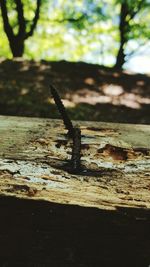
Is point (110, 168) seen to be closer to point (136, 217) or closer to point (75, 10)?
point (136, 217)

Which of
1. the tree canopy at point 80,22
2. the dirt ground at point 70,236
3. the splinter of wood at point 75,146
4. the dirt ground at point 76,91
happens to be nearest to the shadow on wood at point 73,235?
the dirt ground at point 70,236

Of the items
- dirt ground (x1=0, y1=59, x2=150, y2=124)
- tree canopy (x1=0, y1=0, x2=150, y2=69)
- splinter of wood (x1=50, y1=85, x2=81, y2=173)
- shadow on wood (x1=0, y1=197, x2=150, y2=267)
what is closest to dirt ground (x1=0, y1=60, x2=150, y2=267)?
shadow on wood (x1=0, y1=197, x2=150, y2=267)

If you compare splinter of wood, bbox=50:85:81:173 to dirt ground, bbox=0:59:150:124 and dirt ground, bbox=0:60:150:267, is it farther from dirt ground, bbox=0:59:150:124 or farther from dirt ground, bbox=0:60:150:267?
dirt ground, bbox=0:59:150:124

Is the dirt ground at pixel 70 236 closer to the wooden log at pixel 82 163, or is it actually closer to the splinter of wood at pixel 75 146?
the wooden log at pixel 82 163

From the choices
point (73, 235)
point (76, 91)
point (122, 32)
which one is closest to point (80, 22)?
point (122, 32)

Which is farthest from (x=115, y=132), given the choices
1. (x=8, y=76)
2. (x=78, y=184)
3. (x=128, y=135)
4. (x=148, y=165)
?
(x=8, y=76)
